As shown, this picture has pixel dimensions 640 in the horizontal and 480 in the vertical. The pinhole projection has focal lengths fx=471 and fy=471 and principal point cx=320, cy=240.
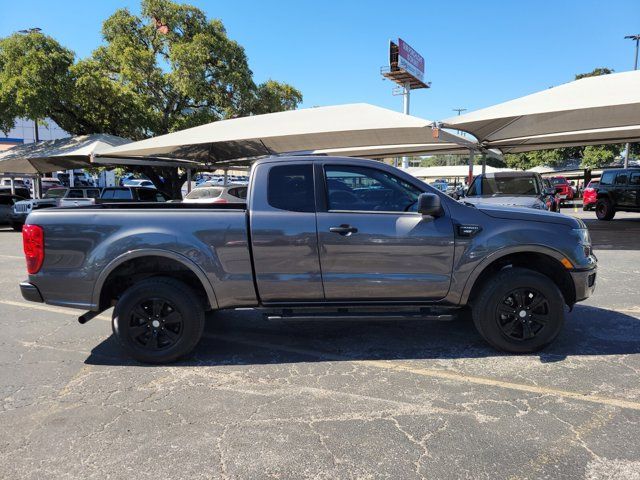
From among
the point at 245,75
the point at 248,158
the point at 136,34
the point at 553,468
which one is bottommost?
the point at 553,468

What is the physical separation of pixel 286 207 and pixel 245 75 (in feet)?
63.5

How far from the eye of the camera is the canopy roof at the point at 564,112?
10336mm

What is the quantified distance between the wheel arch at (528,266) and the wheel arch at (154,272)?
7.61 feet

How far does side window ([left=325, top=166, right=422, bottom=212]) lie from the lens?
432cm

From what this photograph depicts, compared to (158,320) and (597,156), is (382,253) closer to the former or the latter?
(158,320)

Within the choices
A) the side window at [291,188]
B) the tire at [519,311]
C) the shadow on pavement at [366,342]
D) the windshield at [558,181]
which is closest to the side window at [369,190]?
the side window at [291,188]

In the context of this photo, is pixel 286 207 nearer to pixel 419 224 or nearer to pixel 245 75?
pixel 419 224

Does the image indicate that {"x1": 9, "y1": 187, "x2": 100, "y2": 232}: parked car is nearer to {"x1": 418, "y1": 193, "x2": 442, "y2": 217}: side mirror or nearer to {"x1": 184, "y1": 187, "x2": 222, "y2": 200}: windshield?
{"x1": 184, "y1": 187, "x2": 222, "y2": 200}: windshield

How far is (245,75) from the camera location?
861 inches

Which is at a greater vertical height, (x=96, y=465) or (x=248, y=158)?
(x=248, y=158)

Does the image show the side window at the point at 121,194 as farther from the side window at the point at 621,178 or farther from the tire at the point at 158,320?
the side window at the point at 621,178

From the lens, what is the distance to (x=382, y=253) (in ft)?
13.6

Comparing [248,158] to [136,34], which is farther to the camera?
[136,34]

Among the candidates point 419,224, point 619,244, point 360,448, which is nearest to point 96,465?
point 360,448
